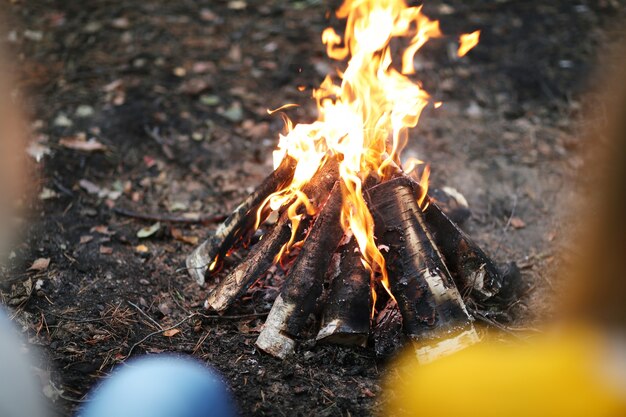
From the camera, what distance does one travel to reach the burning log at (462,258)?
360cm

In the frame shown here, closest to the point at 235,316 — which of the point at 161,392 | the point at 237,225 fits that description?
the point at 237,225

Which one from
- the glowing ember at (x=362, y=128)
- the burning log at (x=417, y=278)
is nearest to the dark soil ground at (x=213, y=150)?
the burning log at (x=417, y=278)

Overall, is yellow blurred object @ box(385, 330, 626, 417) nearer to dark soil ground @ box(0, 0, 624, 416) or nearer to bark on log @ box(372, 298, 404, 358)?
bark on log @ box(372, 298, 404, 358)

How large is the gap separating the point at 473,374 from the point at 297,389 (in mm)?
929

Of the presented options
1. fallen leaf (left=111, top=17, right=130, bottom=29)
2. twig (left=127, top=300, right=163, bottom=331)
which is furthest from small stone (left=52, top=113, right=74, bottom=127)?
twig (left=127, top=300, right=163, bottom=331)

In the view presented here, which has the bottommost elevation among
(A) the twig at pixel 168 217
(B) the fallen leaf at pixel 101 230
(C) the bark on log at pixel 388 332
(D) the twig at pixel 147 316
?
(A) the twig at pixel 168 217

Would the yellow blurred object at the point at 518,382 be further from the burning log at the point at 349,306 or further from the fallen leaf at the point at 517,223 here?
the fallen leaf at the point at 517,223

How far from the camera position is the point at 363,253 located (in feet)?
10.9

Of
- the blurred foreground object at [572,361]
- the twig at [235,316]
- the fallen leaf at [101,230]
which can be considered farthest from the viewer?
the fallen leaf at [101,230]

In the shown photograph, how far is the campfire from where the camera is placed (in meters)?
3.25

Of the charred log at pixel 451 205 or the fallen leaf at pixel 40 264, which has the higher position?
the charred log at pixel 451 205

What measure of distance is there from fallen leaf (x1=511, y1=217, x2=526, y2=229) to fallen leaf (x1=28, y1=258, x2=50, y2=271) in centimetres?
343

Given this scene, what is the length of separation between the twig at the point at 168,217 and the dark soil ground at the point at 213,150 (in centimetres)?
6

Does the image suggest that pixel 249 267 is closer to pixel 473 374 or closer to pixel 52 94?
pixel 473 374
